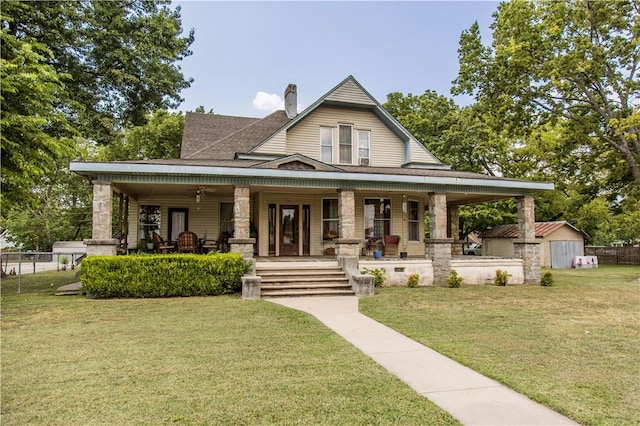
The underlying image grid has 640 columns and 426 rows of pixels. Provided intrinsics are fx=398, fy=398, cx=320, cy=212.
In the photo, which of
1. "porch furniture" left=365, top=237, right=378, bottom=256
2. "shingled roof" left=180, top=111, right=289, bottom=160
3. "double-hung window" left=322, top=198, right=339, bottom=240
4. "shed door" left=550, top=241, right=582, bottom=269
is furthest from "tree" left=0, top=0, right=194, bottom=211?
"shed door" left=550, top=241, right=582, bottom=269

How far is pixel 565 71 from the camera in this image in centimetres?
1789

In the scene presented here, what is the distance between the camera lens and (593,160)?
21641 millimetres

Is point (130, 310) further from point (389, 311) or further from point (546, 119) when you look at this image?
point (546, 119)

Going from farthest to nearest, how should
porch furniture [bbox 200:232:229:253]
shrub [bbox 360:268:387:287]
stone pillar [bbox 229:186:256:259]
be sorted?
porch furniture [bbox 200:232:229:253], shrub [bbox 360:268:387:287], stone pillar [bbox 229:186:256:259]

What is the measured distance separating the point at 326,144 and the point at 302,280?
6697 mm

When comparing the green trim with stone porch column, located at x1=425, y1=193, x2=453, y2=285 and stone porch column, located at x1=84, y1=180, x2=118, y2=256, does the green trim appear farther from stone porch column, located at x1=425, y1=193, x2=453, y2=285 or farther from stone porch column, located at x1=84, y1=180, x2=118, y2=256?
stone porch column, located at x1=425, y1=193, x2=453, y2=285

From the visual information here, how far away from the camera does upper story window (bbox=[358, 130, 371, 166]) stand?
16297 millimetres

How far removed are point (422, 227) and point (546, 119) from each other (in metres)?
9.54

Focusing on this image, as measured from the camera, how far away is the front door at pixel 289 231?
49.9 ft

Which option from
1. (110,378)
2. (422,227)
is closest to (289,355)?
(110,378)

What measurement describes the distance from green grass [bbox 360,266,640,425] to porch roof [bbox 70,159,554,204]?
3387 millimetres

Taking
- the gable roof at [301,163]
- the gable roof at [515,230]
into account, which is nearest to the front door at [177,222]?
the gable roof at [301,163]

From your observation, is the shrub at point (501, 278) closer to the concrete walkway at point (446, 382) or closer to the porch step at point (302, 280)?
the porch step at point (302, 280)

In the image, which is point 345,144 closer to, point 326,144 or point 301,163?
point 326,144
